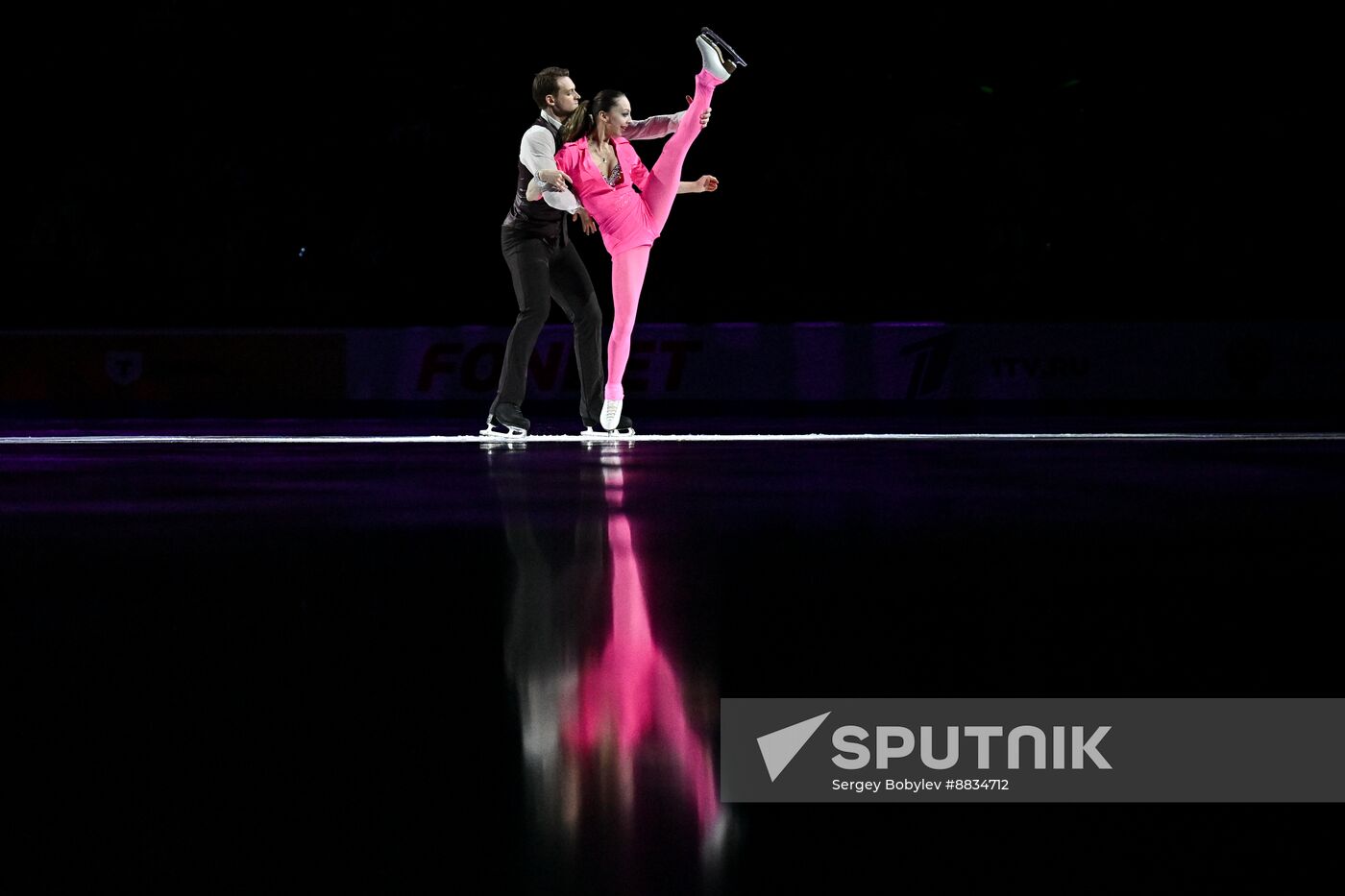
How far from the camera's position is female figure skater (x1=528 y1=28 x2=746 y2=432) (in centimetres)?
887

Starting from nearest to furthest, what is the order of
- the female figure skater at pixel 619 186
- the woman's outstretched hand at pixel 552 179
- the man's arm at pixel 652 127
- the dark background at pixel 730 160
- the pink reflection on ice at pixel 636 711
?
1. the pink reflection on ice at pixel 636 711
2. the woman's outstretched hand at pixel 552 179
3. the man's arm at pixel 652 127
4. the female figure skater at pixel 619 186
5. the dark background at pixel 730 160

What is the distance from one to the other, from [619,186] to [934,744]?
7113mm

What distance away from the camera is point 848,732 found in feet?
7.38

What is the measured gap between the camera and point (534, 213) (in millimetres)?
8867

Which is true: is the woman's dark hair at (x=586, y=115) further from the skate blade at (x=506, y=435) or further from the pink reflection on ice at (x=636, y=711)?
the pink reflection on ice at (x=636, y=711)

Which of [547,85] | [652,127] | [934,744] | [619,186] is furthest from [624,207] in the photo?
[934,744]

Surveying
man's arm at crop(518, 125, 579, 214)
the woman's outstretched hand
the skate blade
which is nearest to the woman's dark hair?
man's arm at crop(518, 125, 579, 214)

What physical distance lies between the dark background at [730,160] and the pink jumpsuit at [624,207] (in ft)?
29.6

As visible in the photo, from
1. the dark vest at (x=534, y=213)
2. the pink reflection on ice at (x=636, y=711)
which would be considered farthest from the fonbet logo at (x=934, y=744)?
the dark vest at (x=534, y=213)

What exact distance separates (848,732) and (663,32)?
59.0 ft

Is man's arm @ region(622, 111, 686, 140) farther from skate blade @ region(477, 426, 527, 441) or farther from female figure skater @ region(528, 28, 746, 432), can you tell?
skate blade @ region(477, 426, 527, 441)

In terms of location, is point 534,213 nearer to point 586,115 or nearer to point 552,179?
point 552,179

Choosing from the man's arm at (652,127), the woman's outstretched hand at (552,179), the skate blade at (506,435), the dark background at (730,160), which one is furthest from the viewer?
the dark background at (730,160)

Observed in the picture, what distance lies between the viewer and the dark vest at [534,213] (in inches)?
348
